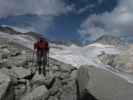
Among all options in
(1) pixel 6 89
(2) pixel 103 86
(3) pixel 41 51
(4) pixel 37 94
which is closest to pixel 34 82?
(4) pixel 37 94

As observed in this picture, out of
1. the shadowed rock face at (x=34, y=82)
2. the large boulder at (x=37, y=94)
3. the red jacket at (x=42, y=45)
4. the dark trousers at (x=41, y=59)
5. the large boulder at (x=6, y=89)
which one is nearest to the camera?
the large boulder at (x=6, y=89)

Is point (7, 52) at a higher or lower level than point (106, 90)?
higher

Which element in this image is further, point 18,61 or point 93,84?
point 18,61

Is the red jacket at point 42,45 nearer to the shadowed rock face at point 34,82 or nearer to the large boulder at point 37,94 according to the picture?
the shadowed rock face at point 34,82

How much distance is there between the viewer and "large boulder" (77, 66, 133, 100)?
19.3 metres

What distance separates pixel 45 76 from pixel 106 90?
7021 mm

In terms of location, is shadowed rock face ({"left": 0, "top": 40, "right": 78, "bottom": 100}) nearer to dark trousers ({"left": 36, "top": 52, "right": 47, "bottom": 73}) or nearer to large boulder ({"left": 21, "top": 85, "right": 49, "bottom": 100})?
large boulder ({"left": 21, "top": 85, "right": 49, "bottom": 100})

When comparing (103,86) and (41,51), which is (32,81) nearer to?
(41,51)

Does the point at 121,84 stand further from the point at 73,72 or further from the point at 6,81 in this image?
the point at 6,81

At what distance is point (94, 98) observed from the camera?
19.4 meters

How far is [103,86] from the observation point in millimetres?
20062

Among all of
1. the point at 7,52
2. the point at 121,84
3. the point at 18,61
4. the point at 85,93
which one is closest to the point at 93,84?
the point at 85,93

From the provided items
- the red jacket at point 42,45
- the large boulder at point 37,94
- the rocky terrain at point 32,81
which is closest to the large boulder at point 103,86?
the rocky terrain at point 32,81

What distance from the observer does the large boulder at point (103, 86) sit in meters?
19.3
